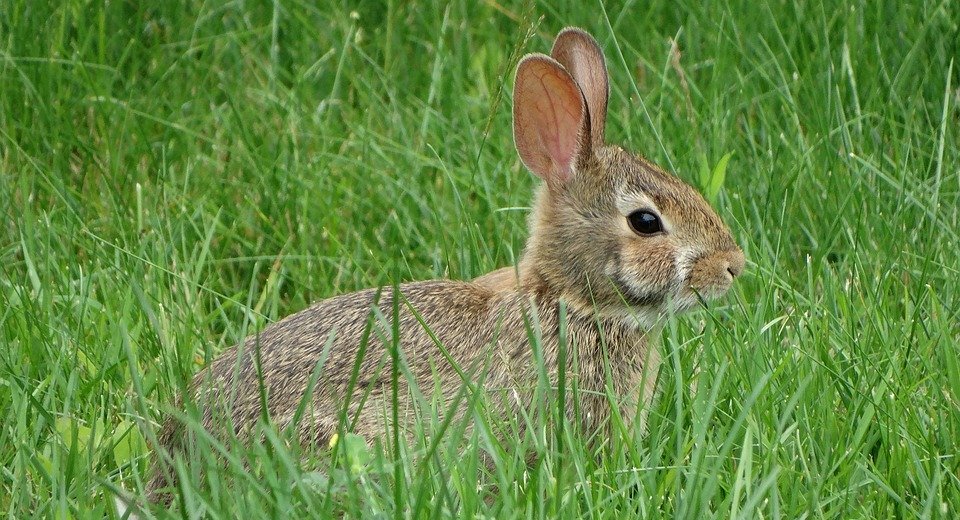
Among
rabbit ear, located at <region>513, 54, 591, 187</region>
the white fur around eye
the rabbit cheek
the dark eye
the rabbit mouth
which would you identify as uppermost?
rabbit ear, located at <region>513, 54, 591, 187</region>

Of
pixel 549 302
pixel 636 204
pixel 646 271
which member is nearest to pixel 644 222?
pixel 636 204

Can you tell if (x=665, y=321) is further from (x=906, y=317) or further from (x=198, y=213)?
(x=198, y=213)

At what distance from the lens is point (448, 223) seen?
5.15m

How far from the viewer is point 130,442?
3.83 metres

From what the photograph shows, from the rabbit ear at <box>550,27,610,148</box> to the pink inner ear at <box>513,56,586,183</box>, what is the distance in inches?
4.7

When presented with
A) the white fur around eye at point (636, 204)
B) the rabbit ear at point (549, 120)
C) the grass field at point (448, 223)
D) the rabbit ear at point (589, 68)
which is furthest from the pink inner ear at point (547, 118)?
the grass field at point (448, 223)

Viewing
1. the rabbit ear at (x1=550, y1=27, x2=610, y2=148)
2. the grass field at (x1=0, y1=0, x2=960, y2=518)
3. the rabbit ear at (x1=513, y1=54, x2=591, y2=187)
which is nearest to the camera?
the grass field at (x1=0, y1=0, x2=960, y2=518)

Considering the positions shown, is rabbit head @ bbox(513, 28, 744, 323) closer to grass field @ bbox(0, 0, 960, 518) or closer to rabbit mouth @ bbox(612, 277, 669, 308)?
rabbit mouth @ bbox(612, 277, 669, 308)

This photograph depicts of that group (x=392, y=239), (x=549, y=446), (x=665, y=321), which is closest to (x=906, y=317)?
(x=665, y=321)

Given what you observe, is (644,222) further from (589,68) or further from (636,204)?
(589,68)

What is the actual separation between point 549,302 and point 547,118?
514 millimetres

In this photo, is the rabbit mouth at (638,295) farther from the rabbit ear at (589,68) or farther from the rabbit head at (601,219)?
the rabbit ear at (589,68)

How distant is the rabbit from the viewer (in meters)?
3.89

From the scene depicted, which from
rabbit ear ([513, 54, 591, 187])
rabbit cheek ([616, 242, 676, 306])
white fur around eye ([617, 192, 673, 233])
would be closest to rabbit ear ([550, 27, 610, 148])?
rabbit ear ([513, 54, 591, 187])
